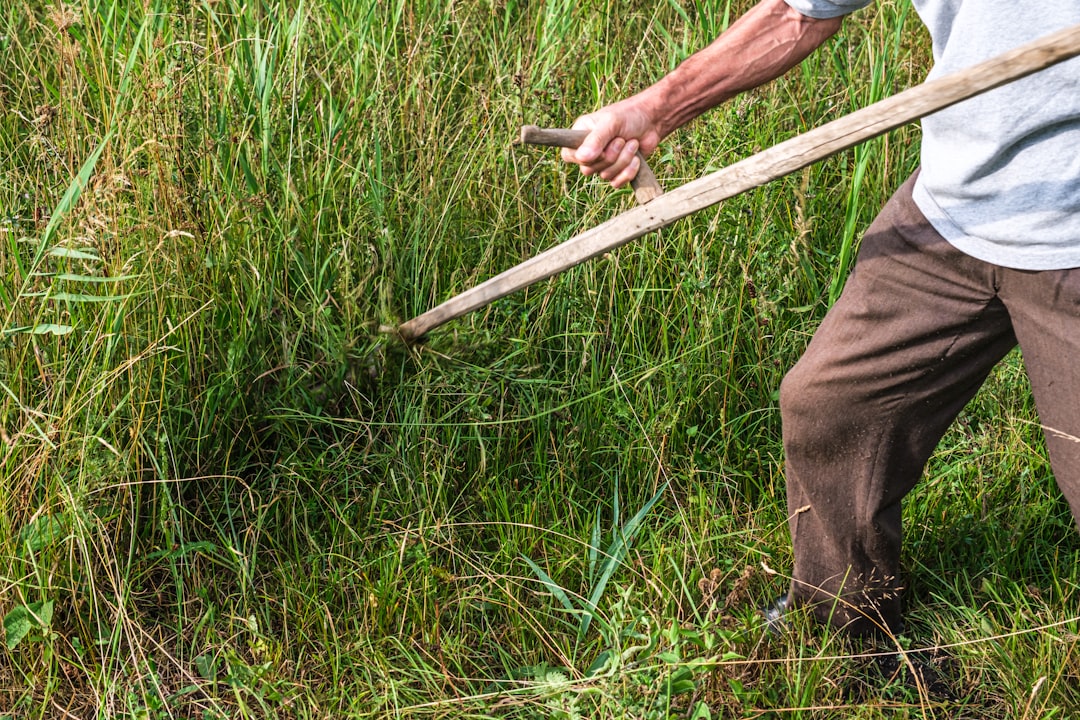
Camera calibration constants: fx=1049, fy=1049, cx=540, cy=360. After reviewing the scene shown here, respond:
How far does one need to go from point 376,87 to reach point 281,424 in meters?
0.89

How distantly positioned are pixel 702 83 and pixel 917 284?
1.70ft

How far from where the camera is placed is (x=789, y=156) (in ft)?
5.24

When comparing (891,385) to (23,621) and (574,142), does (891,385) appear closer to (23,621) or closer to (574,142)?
(574,142)

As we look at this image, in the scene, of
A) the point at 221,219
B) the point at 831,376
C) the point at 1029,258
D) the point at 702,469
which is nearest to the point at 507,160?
the point at 221,219

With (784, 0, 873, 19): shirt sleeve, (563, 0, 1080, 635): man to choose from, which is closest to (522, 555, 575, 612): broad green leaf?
(563, 0, 1080, 635): man

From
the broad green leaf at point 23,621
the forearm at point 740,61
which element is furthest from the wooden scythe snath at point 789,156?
the broad green leaf at point 23,621

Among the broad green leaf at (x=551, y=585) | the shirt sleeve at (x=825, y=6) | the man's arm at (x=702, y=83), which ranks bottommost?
the broad green leaf at (x=551, y=585)

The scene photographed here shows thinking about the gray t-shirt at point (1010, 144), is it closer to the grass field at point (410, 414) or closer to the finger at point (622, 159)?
the finger at point (622, 159)

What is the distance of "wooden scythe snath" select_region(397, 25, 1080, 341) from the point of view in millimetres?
1371

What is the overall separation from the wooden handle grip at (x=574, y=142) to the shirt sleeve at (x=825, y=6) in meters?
0.36

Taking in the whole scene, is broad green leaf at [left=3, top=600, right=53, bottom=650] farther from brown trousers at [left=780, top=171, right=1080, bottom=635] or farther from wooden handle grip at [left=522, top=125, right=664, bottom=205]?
brown trousers at [left=780, top=171, right=1080, bottom=635]

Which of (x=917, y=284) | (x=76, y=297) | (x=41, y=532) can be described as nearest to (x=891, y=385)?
(x=917, y=284)

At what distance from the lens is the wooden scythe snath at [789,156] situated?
137 centimetres

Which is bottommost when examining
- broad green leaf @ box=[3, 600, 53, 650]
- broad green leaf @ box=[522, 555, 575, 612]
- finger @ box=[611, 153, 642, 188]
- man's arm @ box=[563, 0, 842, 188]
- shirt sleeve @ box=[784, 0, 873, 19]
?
broad green leaf @ box=[522, 555, 575, 612]
